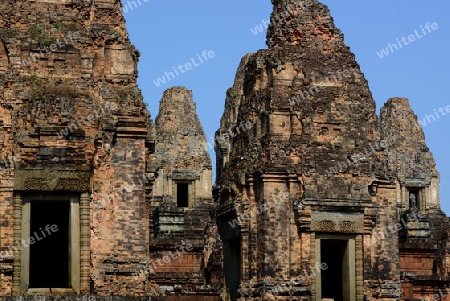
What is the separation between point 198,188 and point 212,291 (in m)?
10.6

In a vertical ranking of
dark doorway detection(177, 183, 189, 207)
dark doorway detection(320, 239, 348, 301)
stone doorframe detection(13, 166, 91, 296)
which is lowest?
dark doorway detection(320, 239, 348, 301)

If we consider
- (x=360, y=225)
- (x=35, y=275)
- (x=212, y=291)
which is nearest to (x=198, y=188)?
(x=212, y=291)

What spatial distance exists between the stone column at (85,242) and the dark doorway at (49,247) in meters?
1.89

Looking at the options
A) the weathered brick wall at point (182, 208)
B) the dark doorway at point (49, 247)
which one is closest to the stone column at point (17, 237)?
the dark doorway at point (49, 247)

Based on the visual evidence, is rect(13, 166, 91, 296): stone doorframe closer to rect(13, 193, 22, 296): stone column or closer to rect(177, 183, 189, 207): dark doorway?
rect(13, 193, 22, 296): stone column

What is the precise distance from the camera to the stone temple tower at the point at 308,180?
25.2 m

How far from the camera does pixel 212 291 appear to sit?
90.1 feet

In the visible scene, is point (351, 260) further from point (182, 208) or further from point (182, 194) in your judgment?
point (182, 194)

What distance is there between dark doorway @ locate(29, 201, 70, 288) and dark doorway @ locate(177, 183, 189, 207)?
15500 millimetres

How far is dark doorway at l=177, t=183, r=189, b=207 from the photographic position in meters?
38.1

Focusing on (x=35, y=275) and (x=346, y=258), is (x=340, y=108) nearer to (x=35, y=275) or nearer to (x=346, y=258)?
(x=346, y=258)

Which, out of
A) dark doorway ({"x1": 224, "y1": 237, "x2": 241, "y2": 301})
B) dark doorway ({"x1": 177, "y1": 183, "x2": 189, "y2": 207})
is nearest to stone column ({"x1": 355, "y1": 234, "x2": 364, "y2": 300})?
dark doorway ({"x1": 224, "y1": 237, "x2": 241, "y2": 301})

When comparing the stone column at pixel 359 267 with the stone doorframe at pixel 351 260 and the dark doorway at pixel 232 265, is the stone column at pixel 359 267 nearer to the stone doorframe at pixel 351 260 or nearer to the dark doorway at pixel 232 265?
the stone doorframe at pixel 351 260

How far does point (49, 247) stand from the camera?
22.3 m
